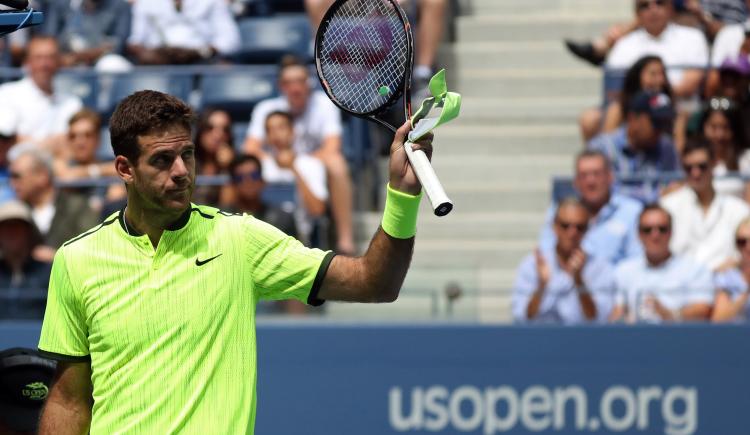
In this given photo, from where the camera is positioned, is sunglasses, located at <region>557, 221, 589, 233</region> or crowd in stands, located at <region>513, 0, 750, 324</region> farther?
sunglasses, located at <region>557, 221, 589, 233</region>

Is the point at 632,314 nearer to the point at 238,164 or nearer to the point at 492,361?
the point at 492,361

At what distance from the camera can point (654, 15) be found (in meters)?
8.61

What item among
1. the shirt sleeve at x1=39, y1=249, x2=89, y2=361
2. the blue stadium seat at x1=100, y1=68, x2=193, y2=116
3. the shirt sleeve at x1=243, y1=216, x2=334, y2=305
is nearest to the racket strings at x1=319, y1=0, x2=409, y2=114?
the shirt sleeve at x1=243, y1=216, x2=334, y2=305

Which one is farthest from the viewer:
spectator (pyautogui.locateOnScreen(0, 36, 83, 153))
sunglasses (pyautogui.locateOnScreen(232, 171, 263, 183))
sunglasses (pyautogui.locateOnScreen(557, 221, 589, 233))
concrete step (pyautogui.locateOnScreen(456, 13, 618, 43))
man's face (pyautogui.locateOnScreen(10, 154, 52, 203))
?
concrete step (pyautogui.locateOnScreen(456, 13, 618, 43))

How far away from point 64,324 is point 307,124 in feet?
16.2

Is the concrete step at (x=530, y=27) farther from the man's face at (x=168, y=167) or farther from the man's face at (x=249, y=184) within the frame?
the man's face at (x=168, y=167)

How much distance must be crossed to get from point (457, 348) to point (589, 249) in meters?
0.86

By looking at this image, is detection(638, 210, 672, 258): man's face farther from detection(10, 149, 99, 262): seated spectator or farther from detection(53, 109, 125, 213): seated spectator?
detection(53, 109, 125, 213): seated spectator

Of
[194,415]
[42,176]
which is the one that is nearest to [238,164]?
[42,176]

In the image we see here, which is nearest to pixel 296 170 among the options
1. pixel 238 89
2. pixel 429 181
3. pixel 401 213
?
pixel 238 89

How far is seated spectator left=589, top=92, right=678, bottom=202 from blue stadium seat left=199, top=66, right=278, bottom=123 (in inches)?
86.8

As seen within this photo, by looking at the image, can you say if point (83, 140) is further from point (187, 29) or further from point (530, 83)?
point (530, 83)

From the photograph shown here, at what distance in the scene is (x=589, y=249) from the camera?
7.13 meters

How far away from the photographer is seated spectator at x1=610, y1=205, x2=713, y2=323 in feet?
22.6
